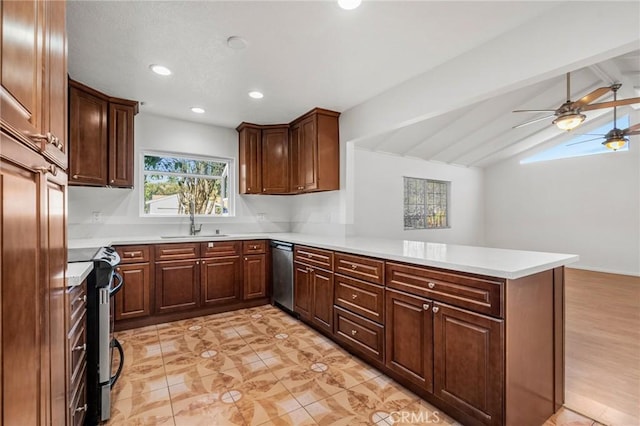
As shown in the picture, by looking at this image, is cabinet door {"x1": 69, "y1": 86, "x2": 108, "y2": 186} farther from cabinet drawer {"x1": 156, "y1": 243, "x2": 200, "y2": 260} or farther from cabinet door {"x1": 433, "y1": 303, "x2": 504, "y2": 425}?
cabinet door {"x1": 433, "y1": 303, "x2": 504, "y2": 425}

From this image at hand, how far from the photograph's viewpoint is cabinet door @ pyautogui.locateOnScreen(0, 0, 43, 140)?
64 cm

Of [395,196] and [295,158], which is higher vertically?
[295,158]

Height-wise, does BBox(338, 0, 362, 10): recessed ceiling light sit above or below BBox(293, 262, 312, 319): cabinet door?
above

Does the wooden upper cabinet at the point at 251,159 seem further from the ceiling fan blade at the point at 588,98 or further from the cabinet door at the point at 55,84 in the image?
A: the ceiling fan blade at the point at 588,98

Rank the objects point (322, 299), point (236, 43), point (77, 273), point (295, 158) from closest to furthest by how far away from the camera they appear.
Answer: point (77, 273) → point (236, 43) → point (322, 299) → point (295, 158)

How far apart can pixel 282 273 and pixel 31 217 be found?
2.91 metres

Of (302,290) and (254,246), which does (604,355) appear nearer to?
(302,290)

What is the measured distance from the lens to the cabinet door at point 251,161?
4191 millimetres

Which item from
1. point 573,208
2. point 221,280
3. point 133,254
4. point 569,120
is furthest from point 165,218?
point 573,208

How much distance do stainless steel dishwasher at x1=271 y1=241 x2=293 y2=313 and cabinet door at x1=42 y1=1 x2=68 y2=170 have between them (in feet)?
8.02

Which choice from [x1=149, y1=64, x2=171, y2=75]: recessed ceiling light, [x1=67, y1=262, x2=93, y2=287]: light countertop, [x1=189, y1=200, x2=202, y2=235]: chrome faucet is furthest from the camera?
[x1=189, y1=200, x2=202, y2=235]: chrome faucet

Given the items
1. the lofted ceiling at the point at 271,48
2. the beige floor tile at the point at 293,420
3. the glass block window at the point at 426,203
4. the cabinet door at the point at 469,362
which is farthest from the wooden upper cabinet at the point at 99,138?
the glass block window at the point at 426,203

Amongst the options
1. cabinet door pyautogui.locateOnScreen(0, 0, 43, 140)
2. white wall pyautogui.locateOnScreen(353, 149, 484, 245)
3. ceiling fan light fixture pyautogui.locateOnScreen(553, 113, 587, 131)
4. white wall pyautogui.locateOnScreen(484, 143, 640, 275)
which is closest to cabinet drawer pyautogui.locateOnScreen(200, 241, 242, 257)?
white wall pyautogui.locateOnScreen(353, 149, 484, 245)

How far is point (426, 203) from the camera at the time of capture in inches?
259
